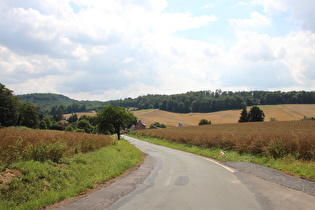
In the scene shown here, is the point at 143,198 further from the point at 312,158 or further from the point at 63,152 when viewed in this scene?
the point at 312,158

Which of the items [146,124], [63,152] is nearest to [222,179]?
[63,152]

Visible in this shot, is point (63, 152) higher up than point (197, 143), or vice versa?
→ point (63, 152)

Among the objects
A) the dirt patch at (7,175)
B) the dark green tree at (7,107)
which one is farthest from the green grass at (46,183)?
the dark green tree at (7,107)

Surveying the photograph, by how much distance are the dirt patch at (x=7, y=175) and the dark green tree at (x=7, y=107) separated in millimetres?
58566

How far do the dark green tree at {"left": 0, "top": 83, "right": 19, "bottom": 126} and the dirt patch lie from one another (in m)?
58.6

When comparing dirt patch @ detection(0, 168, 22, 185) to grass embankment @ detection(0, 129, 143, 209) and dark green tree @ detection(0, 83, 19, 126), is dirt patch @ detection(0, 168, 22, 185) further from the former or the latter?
dark green tree @ detection(0, 83, 19, 126)

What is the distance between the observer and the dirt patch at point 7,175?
276 inches

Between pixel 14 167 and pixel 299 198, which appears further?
pixel 14 167

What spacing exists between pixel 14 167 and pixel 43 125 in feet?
334

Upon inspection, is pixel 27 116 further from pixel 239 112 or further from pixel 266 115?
pixel 239 112

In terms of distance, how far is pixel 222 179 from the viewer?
10062mm

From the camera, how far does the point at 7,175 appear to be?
291 inches

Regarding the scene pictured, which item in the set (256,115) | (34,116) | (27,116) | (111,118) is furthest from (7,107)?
(256,115)

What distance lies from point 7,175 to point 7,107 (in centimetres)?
6165
